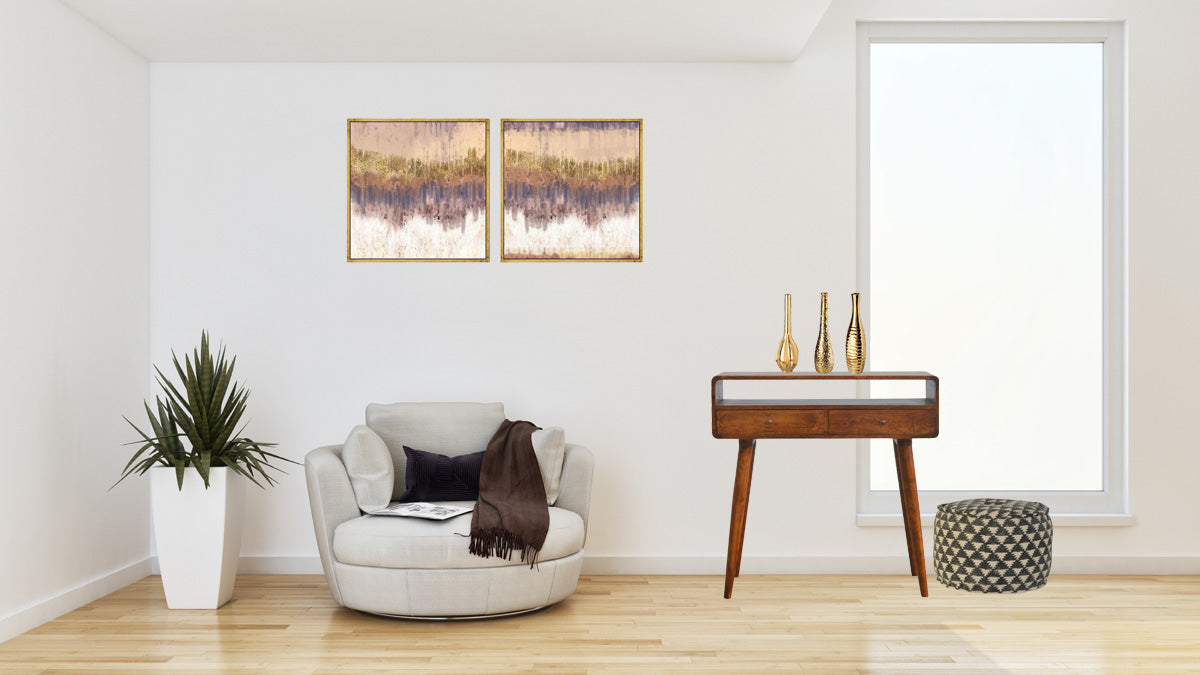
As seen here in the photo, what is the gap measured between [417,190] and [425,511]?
72.6 inches

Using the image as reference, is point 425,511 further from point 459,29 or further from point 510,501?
point 459,29

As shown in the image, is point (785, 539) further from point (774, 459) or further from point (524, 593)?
point (524, 593)

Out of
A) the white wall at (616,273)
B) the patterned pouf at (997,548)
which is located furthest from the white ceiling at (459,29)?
the patterned pouf at (997,548)

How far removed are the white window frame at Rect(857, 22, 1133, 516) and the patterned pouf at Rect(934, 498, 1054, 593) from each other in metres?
0.62

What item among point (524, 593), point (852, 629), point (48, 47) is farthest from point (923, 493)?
point (48, 47)

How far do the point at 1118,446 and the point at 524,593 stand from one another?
3289 mm

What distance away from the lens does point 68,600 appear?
13.5ft

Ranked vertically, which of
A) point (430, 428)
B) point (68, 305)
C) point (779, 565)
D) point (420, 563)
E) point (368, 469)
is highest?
point (68, 305)

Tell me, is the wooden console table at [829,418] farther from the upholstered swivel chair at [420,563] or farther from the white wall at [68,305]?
the white wall at [68,305]

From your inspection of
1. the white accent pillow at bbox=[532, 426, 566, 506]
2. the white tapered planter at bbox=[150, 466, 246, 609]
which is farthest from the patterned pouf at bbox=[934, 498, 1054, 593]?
the white tapered planter at bbox=[150, 466, 246, 609]

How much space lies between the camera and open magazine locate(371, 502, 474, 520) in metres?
3.92

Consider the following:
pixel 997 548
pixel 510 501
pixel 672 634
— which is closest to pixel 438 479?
pixel 510 501

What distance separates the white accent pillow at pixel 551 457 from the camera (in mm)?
4285

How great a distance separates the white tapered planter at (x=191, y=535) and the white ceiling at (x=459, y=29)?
2075mm
